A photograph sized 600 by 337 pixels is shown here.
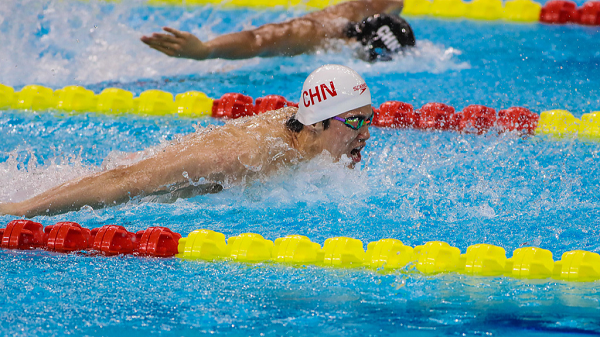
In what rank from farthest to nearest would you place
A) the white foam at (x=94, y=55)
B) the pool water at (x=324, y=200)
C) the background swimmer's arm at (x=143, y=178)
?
the white foam at (x=94, y=55), the background swimmer's arm at (x=143, y=178), the pool water at (x=324, y=200)

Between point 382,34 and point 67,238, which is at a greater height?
point 382,34

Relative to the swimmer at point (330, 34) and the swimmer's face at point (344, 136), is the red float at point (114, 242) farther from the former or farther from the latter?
the swimmer at point (330, 34)

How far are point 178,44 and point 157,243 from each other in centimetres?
213

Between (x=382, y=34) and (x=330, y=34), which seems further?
(x=330, y=34)

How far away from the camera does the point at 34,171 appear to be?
11.6 feet

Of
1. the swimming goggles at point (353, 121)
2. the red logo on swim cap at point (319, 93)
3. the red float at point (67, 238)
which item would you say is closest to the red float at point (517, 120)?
the swimming goggles at point (353, 121)

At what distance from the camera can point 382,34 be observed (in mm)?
5461

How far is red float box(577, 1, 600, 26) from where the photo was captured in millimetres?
6828

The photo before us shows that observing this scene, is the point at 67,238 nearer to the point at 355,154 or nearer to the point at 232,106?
the point at 355,154

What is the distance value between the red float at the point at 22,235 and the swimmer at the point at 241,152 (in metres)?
0.07

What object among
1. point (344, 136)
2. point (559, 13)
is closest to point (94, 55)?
point (344, 136)

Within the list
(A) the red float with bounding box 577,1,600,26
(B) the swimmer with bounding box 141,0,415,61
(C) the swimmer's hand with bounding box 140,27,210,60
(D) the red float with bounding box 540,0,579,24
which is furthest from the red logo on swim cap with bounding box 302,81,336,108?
(A) the red float with bounding box 577,1,600,26

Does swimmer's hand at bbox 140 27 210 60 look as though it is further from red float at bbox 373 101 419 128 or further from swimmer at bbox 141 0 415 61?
red float at bbox 373 101 419 128

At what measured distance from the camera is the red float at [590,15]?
22.4ft
